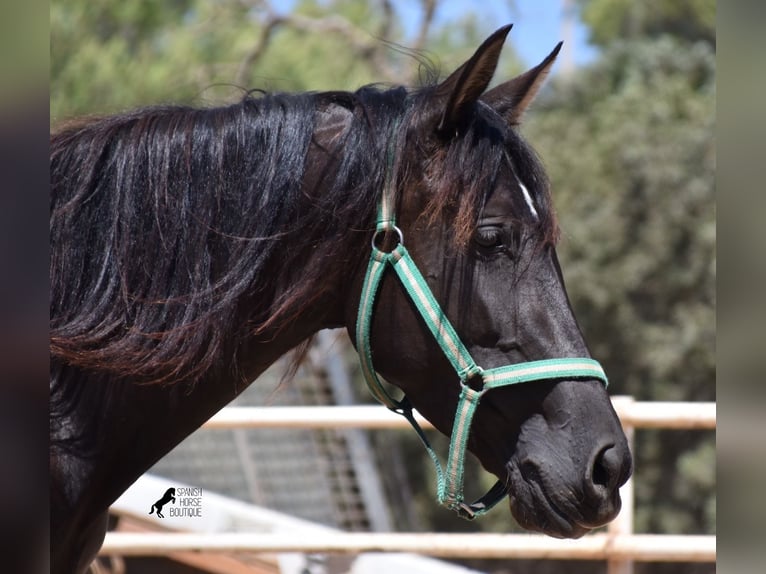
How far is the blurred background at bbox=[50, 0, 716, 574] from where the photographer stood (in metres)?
9.16

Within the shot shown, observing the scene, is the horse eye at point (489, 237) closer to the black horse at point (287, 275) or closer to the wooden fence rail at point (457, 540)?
the black horse at point (287, 275)

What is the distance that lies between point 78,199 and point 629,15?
1669cm

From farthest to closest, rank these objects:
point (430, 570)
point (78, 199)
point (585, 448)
A: point (430, 570)
point (78, 199)
point (585, 448)

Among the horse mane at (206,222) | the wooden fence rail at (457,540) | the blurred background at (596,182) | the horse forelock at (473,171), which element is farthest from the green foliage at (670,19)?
the horse mane at (206,222)

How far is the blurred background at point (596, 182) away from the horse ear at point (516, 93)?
20.5 ft

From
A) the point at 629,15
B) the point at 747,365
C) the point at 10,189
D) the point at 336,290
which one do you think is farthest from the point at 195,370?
the point at 629,15

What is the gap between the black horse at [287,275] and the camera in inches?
64.6

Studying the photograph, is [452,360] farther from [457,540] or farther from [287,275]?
[457,540]

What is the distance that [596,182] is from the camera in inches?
396

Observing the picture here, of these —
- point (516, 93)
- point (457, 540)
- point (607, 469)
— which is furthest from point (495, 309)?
point (457, 540)

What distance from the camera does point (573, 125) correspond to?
10680 millimetres

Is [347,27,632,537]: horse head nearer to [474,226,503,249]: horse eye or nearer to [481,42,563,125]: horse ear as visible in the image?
[474,226,503,249]: horse eye

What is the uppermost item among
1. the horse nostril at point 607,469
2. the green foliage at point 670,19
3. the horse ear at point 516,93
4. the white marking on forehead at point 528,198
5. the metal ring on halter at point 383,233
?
the green foliage at point 670,19

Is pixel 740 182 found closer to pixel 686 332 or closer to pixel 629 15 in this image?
pixel 686 332
